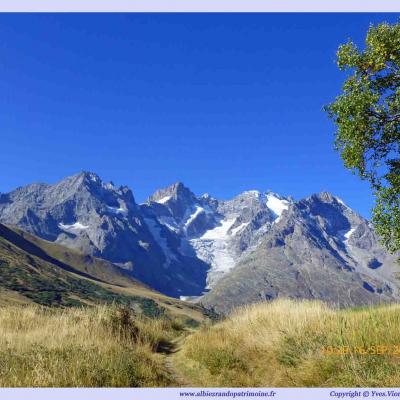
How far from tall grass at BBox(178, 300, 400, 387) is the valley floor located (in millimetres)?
29

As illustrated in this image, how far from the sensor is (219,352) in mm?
18109

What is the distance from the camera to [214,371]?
659 inches

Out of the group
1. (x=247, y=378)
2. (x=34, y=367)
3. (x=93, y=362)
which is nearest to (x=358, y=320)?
(x=247, y=378)

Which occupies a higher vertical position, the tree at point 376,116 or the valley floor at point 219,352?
the tree at point 376,116

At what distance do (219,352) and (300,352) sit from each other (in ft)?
12.9

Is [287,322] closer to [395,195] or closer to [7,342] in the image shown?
[395,195]
